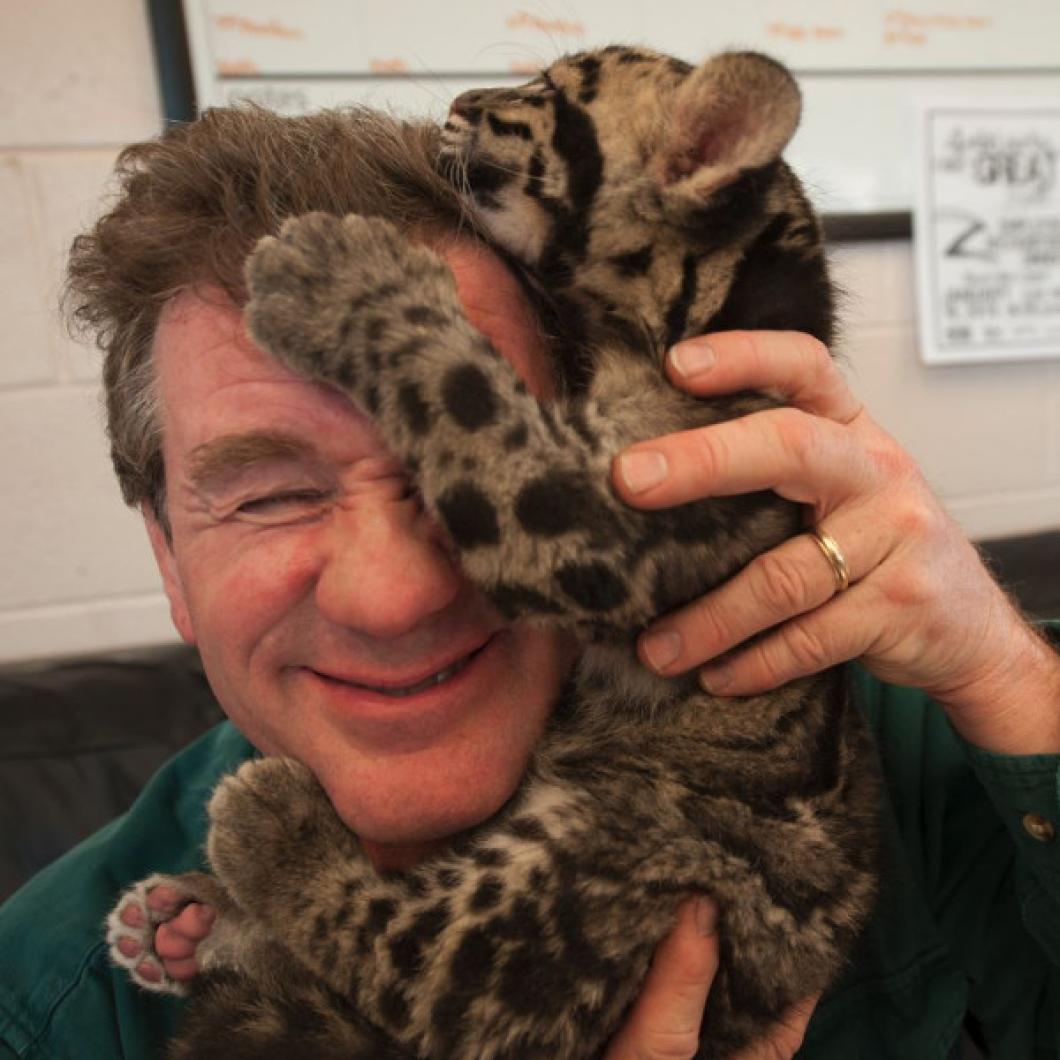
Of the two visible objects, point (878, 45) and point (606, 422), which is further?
point (878, 45)

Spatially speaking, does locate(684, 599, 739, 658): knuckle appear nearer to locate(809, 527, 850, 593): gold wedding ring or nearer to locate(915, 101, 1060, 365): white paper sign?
locate(809, 527, 850, 593): gold wedding ring

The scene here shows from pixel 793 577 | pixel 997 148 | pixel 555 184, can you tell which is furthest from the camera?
pixel 997 148

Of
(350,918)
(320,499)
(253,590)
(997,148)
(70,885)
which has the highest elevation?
(997,148)

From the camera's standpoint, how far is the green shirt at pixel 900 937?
4.49 feet

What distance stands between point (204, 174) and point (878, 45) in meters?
2.39

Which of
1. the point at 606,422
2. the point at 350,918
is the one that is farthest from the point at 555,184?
the point at 350,918

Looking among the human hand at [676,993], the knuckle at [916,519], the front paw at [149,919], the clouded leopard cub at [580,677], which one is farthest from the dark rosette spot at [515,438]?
the front paw at [149,919]

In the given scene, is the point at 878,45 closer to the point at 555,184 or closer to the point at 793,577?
the point at 555,184

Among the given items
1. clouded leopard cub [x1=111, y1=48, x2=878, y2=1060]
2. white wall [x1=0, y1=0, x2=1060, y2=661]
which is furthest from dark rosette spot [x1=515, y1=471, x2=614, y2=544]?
white wall [x1=0, y1=0, x2=1060, y2=661]

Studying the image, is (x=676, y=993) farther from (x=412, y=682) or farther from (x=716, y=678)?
(x=412, y=682)

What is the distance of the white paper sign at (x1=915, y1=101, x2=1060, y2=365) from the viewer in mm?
2973

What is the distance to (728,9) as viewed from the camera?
2715 millimetres

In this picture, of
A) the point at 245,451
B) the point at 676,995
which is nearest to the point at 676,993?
the point at 676,995

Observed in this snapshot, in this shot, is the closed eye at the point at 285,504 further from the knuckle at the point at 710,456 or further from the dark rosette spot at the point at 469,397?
the knuckle at the point at 710,456
